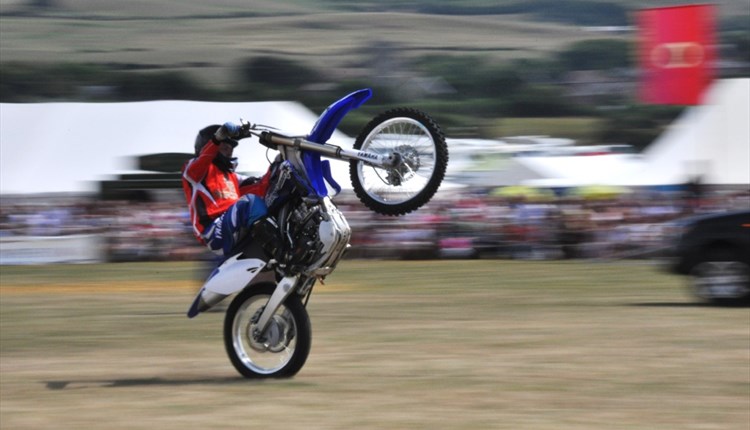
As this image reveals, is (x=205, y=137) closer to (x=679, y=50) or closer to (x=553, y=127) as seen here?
(x=679, y=50)

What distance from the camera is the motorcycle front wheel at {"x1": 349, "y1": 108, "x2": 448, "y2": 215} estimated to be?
26.3 ft

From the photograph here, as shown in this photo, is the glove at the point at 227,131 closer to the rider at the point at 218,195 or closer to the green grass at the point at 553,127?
the rider at the point at 218,195

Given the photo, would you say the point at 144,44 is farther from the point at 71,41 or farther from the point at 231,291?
the point at 231,291

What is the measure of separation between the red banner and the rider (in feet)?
52.2

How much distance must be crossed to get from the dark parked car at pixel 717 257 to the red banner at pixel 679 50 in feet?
34.7

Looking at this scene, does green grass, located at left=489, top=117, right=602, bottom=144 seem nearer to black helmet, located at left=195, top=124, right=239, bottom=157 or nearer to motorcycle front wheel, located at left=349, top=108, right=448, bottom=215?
black helmet, located at left=195, top=124, right=239, bottom=157

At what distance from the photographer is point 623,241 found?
20969 mm

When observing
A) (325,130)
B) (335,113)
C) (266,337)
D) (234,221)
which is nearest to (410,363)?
(266,337)

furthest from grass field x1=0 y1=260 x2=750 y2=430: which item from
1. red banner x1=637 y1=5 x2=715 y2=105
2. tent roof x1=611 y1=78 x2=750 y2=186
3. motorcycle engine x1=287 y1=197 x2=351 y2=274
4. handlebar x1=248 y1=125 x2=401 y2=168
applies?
red banner x1=637 y1=5 x2=715 y2=105

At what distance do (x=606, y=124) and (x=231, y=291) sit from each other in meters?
56.0

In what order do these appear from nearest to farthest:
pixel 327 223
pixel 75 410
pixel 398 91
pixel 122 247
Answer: pixel 75 410, pixel 327 223, pixel 122 247, pixel 398 91

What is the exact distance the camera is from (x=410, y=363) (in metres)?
9.31

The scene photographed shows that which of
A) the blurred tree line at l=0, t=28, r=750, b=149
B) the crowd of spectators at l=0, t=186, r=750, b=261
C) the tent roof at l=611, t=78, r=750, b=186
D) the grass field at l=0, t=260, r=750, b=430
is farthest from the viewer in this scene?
the blurred tree line at l=0, t=28, r=750, b=149

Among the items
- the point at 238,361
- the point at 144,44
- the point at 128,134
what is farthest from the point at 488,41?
the point at 238,361
